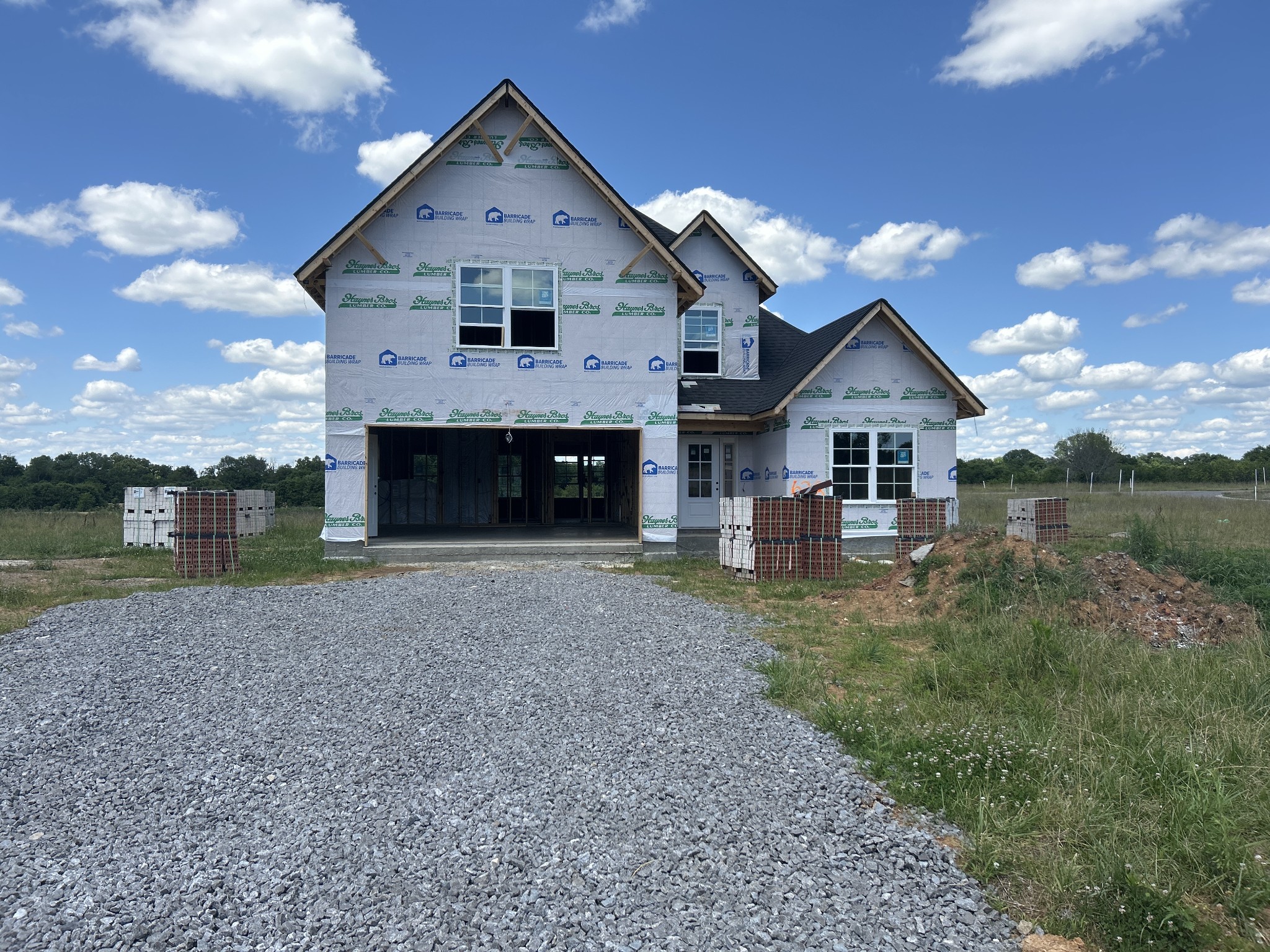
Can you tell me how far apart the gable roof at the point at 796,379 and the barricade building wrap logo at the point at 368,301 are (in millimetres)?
6760

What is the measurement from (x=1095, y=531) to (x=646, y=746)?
2003cm

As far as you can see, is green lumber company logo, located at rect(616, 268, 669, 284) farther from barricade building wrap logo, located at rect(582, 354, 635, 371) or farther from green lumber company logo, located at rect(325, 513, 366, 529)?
green lumber company logo, located at rect(325, 513, 366, 529)

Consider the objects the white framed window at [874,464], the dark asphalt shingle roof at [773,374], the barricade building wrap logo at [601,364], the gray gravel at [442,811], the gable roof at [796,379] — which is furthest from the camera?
the white framed window at [874,464]

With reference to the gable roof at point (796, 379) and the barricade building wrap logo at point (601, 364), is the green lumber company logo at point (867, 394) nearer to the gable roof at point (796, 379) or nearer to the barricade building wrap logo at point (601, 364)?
the gable roof at point (796, 379)

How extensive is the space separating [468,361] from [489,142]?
438 centimetres

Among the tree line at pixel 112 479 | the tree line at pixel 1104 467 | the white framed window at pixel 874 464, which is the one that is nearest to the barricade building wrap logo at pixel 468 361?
the white framed window at pixel 874 464

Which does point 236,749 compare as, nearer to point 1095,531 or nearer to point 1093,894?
point 1093,894

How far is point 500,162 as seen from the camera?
14.9m

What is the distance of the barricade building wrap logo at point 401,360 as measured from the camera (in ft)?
48.1

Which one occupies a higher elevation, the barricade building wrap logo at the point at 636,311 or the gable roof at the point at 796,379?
the barricade building wrap logo at the point at 636,311

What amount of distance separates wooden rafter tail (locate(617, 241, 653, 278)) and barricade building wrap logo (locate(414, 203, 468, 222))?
3316 millimetres

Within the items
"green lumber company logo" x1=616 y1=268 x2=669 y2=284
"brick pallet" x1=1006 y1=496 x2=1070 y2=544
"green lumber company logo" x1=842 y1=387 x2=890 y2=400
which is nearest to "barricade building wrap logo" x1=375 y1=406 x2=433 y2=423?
"green lumber company logo" x1=616 y1=268 x2=669 y2=284

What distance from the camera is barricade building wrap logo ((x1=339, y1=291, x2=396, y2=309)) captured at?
14625 millimetres

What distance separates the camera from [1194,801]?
12.6ft
